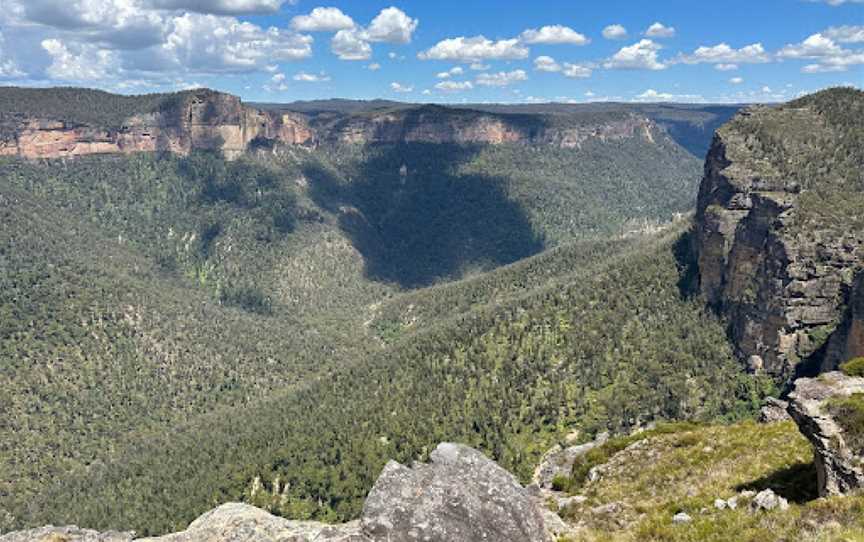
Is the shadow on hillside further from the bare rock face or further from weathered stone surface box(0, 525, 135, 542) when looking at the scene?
weathered stone surface box(0, 525, 135, 542)

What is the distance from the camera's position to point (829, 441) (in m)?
26.7

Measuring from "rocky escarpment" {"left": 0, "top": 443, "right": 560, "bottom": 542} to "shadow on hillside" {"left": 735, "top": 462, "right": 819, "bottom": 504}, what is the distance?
1206 centimetres

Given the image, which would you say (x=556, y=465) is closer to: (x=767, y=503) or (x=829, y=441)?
(x=767, y=503)

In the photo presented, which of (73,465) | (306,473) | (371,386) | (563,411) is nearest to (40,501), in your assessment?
(73,465)

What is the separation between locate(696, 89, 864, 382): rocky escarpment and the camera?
129 meters

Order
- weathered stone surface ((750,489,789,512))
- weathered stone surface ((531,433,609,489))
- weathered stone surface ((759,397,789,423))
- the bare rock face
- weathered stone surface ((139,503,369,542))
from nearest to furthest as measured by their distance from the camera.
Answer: the bare rock face → weathered stone surface ((750,489,789,512)) → weathered stone surface ((139,503,369,542)) → weathered stone surface ((531,433,609,489)) → weathered stone surface ((759,397,789,423))

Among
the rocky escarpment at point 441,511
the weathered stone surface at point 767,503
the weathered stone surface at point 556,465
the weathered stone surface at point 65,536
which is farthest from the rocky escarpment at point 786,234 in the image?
the weathered stone surface at point 65,536

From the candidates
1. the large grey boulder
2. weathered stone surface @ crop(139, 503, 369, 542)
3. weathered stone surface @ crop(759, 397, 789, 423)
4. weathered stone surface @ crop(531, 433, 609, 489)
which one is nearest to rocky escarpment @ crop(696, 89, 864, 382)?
weathered stone surface @ crop(759, 397, 789, 423)

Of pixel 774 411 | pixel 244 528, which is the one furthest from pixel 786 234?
pixel 244 528

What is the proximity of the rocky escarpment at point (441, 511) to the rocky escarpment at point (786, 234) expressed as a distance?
358 ft

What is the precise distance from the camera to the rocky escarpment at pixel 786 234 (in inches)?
5089

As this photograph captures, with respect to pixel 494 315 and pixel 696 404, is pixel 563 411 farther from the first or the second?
pixel 494 315

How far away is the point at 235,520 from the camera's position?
33.0 meters

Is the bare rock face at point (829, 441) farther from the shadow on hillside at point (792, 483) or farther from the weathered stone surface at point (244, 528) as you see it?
the weathered stone surface at point (244, 528)
